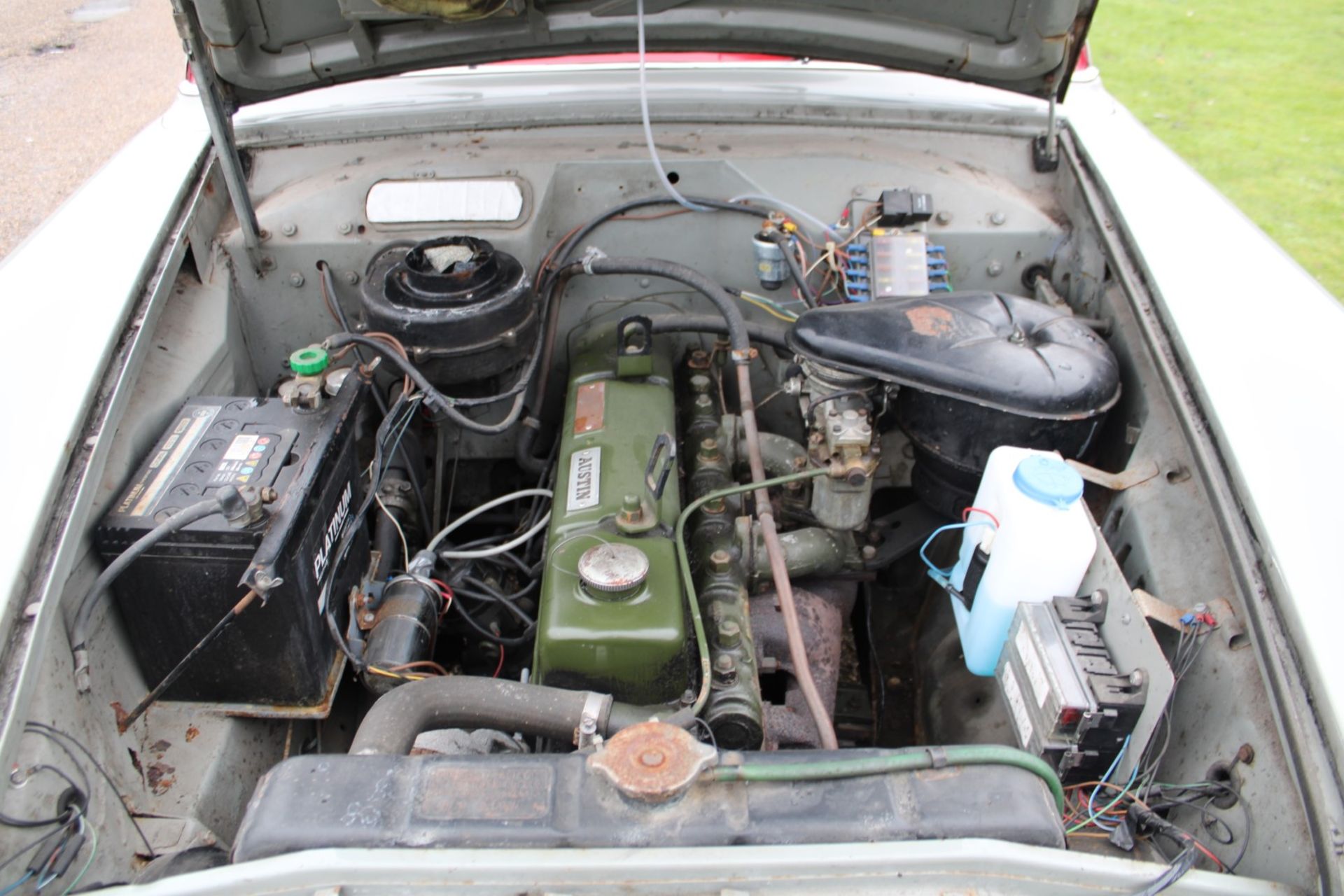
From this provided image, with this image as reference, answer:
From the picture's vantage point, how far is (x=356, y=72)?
1.91 m

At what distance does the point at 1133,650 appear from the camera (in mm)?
1152

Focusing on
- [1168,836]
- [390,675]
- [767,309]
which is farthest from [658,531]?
[1168,836]

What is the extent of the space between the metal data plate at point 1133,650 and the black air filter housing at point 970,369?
0.31 m

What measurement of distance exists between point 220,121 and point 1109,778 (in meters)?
1.87

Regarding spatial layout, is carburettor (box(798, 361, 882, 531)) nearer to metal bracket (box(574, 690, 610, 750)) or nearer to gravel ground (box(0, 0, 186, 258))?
metal bracket (box(574, 690, 610, 750))

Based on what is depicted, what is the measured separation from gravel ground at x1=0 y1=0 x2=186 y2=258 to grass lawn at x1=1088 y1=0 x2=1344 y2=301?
6.43 m

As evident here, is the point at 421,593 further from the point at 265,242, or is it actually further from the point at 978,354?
the point at 978,354

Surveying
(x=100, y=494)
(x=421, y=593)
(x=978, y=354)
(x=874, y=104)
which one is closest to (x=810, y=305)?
(x=978, y=354)

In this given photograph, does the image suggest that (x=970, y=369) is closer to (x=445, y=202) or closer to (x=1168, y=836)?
(x=1168, y=836)

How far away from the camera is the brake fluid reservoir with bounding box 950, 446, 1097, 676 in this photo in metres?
1.28

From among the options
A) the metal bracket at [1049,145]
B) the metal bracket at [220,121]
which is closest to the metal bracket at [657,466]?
the metal bracket at [220,121]

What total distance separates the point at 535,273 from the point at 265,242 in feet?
1.87

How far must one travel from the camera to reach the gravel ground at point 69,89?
5.57m

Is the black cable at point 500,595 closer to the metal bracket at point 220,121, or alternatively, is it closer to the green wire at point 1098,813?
the metal bracket at point 220,121
